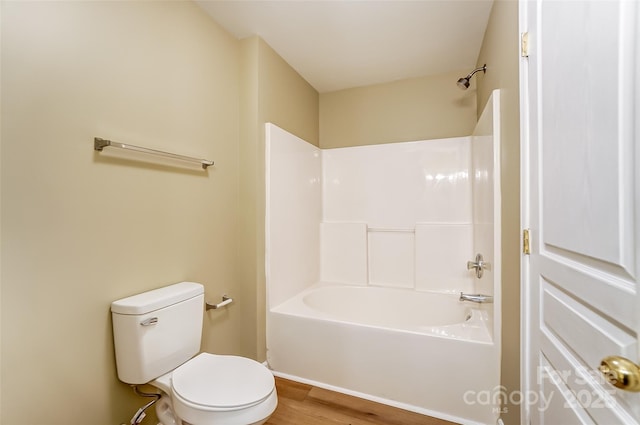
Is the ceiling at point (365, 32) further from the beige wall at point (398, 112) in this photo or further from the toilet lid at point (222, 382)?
the toilet lid at point (222, 382)

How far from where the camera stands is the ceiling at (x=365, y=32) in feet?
5.65

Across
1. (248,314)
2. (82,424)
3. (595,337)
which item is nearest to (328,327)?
(248,314)

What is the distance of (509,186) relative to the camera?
134 cm

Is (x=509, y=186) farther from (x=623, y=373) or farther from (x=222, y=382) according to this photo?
(x=222, y=382)

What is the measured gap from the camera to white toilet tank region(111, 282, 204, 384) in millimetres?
1217

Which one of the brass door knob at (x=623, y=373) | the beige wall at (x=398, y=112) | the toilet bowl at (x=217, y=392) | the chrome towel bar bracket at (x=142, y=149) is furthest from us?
the beige wall at (x=398, y=112)

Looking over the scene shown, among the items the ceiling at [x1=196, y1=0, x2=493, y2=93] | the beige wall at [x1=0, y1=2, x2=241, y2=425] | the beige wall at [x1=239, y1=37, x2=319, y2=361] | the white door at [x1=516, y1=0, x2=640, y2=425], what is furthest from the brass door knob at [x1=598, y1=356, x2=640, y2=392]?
the ceiling at [x1=196, y1=0, x2=493, y2=93]

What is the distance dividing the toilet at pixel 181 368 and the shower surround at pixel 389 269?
2.27 ft

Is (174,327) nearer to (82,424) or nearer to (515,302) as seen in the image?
(82,424)

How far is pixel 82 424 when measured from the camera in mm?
1146

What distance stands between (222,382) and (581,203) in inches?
58.3

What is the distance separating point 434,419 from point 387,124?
2394mm

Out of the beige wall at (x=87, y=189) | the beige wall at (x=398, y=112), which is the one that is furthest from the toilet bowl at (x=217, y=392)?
the beige wall at (x=398, y=112)

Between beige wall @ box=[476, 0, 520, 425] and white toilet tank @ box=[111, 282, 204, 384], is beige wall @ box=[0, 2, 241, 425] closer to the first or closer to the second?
white toilet tank @ box=[111, 282, 204, 384]
